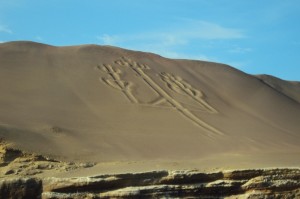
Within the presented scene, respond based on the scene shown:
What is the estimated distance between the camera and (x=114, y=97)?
2388 centimetres

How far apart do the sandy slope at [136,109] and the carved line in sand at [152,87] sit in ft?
0.18

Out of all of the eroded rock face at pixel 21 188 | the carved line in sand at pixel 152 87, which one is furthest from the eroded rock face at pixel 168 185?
the carved line in sand at pixel 152 87

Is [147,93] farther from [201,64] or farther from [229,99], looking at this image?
[201,64]

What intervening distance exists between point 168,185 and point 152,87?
741 inches

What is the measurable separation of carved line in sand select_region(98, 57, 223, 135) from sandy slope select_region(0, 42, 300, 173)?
0.05m

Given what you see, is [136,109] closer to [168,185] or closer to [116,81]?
[116,81]

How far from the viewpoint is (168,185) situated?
7.12 m

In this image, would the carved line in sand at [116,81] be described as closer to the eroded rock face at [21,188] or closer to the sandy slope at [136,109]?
the sandy slope at [136,109]

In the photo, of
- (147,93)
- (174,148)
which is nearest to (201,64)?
(147,93)

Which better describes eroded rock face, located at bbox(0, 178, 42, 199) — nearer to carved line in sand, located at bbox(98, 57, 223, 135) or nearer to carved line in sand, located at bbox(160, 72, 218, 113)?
carved line in sand, located at bbox(98, 57, 223, 135)

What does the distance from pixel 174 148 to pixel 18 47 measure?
1497 cm

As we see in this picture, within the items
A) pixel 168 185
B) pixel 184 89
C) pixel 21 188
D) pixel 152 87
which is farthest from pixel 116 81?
pixel 168 185

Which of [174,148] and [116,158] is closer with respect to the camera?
[116,158]

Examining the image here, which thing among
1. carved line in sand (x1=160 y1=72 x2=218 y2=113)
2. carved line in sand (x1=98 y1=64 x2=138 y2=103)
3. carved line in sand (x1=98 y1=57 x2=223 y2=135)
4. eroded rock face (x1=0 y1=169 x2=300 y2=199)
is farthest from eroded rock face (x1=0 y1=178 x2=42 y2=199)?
carved line in sand (x1=160 y1=72 x2=218 y2=113)
